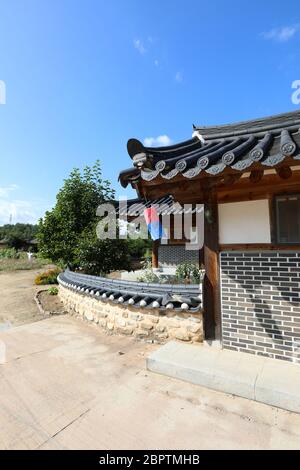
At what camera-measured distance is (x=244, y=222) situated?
3820 millimetres

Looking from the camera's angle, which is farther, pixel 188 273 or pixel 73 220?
pixel 73 220

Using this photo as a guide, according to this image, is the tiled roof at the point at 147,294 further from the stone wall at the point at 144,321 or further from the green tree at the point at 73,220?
the green tree at the point at 73,220

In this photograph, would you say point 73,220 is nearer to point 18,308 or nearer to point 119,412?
point 18,308

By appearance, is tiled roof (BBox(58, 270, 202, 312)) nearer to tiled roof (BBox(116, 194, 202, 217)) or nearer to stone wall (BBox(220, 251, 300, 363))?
stone wall (BBox(220, 251, 300, 363))

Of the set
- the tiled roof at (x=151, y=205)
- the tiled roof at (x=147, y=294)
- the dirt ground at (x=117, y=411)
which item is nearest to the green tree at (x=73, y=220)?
the tiled roof at (x=151, y=205)

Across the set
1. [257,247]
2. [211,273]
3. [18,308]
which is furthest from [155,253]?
[257,247]

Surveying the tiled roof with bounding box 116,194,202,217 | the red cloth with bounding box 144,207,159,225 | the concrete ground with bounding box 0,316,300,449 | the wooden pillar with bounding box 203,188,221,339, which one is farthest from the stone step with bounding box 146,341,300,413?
the tiled roof with bounding box 116,194,202,217

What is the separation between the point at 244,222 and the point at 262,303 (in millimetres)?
1180

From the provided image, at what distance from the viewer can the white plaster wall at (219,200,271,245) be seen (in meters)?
3.67

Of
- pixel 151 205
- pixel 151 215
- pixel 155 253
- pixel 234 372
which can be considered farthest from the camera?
pixel 155 253

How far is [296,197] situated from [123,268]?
688 cm

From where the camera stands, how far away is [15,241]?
156 ft

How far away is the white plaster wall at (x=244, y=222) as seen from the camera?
12.1ft

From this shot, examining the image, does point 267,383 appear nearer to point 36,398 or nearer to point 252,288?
point 252,288
